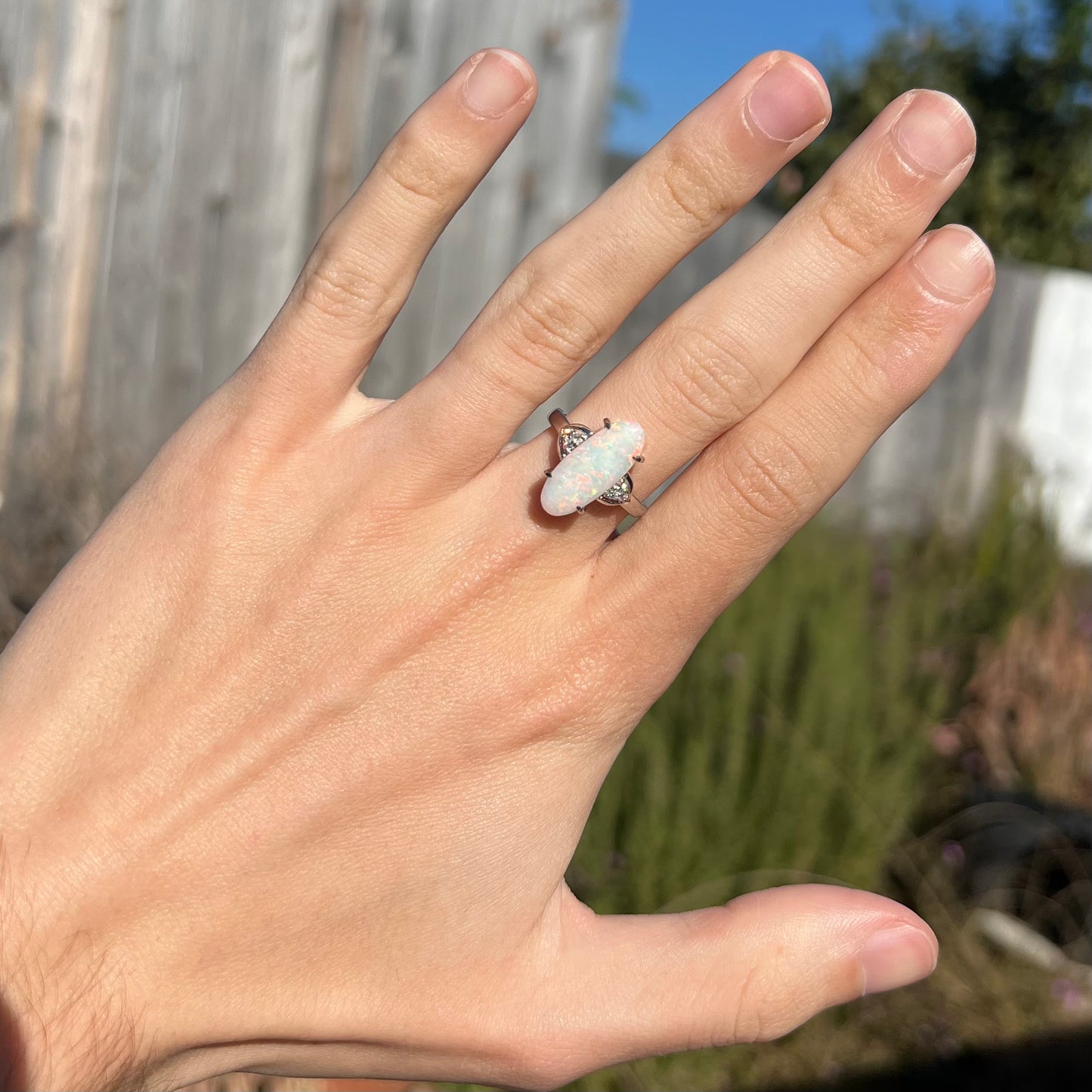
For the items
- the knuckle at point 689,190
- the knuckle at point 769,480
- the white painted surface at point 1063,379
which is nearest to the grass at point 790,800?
the knuckle at point 769,480

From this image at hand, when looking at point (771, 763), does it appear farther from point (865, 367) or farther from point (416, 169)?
point (416, 169)

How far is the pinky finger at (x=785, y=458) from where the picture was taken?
137 centimetres

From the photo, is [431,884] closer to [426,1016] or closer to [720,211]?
[426,1016]

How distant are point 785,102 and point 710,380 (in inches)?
14.1

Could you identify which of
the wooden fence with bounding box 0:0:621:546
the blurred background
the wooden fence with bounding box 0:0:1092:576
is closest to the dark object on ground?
the blurred background

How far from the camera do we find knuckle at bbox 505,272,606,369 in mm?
1424

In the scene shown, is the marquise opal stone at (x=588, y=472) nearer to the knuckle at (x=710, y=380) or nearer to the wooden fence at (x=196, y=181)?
the knuckle at (x=710, y=380)

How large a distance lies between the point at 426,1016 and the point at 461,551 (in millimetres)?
617

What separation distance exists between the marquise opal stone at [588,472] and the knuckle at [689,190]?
0.30 m

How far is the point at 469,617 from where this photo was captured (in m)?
1.45

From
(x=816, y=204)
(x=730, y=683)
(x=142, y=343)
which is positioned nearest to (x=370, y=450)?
(x=816, y=204)

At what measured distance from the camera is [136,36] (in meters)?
2.97

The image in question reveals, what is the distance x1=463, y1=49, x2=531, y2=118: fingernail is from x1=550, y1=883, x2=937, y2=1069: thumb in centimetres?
113

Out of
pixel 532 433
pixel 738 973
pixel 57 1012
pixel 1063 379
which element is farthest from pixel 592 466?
pixel 1063 379
